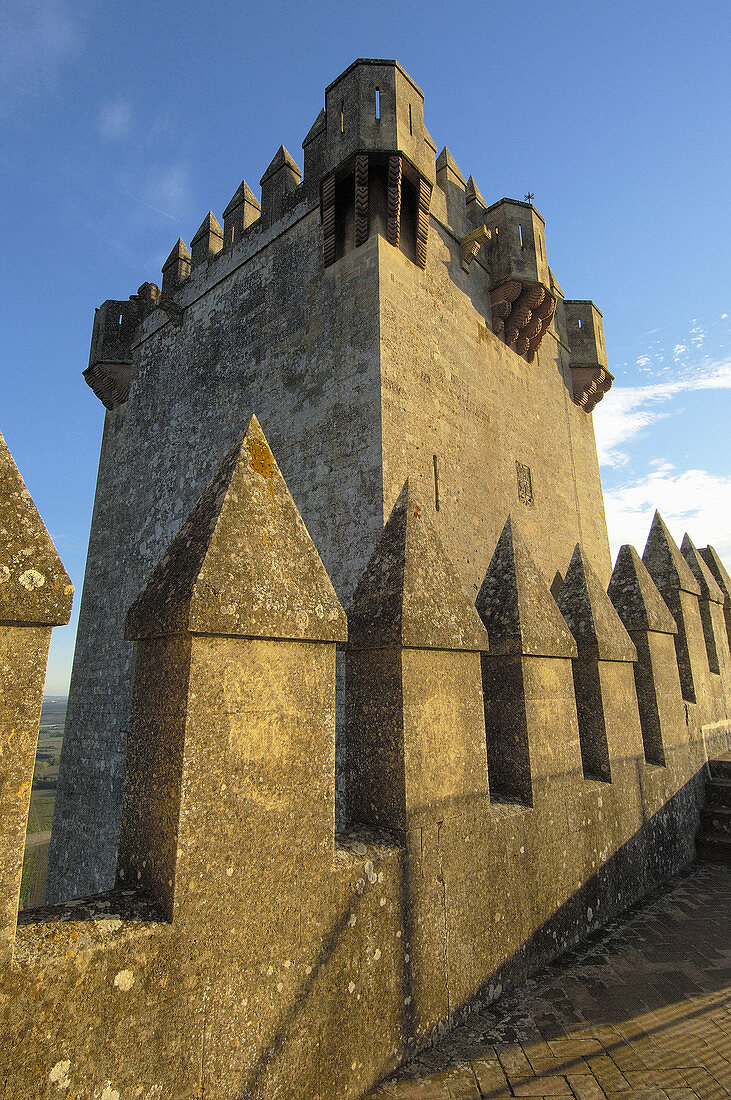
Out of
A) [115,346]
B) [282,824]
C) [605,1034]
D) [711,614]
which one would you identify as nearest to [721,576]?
[711,614]

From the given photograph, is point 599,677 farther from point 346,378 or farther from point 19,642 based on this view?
point 346,378

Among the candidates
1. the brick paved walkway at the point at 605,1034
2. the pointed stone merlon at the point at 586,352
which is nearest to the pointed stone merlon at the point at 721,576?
the pointed stone merlon at the point at 586,352

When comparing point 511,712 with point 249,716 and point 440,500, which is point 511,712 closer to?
point 249,716

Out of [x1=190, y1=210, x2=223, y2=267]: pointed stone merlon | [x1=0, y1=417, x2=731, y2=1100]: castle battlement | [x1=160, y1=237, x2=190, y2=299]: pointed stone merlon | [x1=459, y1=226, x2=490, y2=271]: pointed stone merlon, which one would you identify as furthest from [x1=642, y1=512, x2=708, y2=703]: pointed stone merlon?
[x1=160, y1=237, x2=190, y2=299]: pointed stone merlon

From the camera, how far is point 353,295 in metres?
8.14

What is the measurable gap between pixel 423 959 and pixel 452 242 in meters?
10.1

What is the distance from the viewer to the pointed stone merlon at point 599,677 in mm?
5008

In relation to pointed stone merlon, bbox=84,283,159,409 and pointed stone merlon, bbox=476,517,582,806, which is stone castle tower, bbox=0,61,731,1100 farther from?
pointed stone merlon, bbox=84,283,159,409

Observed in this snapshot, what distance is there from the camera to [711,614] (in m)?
9.42

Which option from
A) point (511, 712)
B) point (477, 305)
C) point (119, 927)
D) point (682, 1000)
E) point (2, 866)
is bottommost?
point (682, 1000)

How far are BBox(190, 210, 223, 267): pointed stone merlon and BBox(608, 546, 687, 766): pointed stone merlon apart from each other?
9.93m

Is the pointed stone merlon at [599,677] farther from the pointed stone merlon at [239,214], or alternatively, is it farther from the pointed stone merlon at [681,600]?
the pointed stone merlon at [239,214]

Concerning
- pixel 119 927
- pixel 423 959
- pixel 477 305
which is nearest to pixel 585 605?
pixel 423 959

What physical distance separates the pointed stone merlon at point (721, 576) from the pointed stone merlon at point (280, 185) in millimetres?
10223
